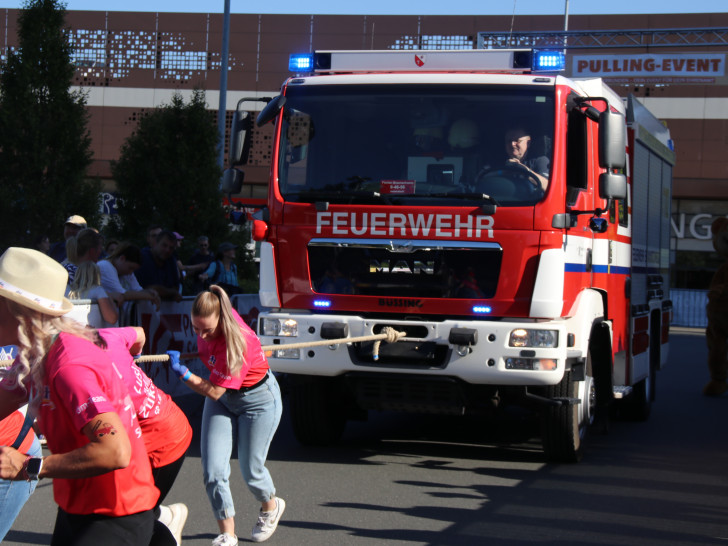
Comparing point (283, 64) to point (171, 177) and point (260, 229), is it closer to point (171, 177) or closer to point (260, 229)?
point (171, 177)

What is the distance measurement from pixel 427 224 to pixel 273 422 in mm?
2574

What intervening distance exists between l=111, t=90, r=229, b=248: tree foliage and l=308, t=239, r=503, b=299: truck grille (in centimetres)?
1098

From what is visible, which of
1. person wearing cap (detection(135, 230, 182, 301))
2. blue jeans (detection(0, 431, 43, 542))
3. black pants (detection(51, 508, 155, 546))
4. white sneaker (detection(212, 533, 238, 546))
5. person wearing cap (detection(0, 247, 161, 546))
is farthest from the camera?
person wearing cap (detection(135, 230, 182, 301))

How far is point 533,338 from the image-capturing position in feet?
25.9

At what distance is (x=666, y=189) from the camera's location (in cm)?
1274

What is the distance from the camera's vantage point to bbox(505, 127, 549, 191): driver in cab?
8070 mm

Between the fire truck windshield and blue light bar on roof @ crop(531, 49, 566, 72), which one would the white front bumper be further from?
blue light bar on roof @ crop(531, 49, 566, 72)

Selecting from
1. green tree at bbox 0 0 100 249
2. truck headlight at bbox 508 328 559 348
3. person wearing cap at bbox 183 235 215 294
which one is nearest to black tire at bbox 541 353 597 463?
truck headlight at bbox 508 328 559 348

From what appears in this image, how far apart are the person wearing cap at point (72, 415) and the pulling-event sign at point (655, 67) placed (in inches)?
898

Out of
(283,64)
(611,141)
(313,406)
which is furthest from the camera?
(283,64)

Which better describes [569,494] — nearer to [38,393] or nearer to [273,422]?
[273,422]

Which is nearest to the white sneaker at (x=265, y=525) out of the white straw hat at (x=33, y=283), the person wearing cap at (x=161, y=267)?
the white straw hat at (x=33, y=283)

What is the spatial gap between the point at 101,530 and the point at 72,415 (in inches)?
16.4

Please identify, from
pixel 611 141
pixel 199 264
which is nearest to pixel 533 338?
pixel 611 141
